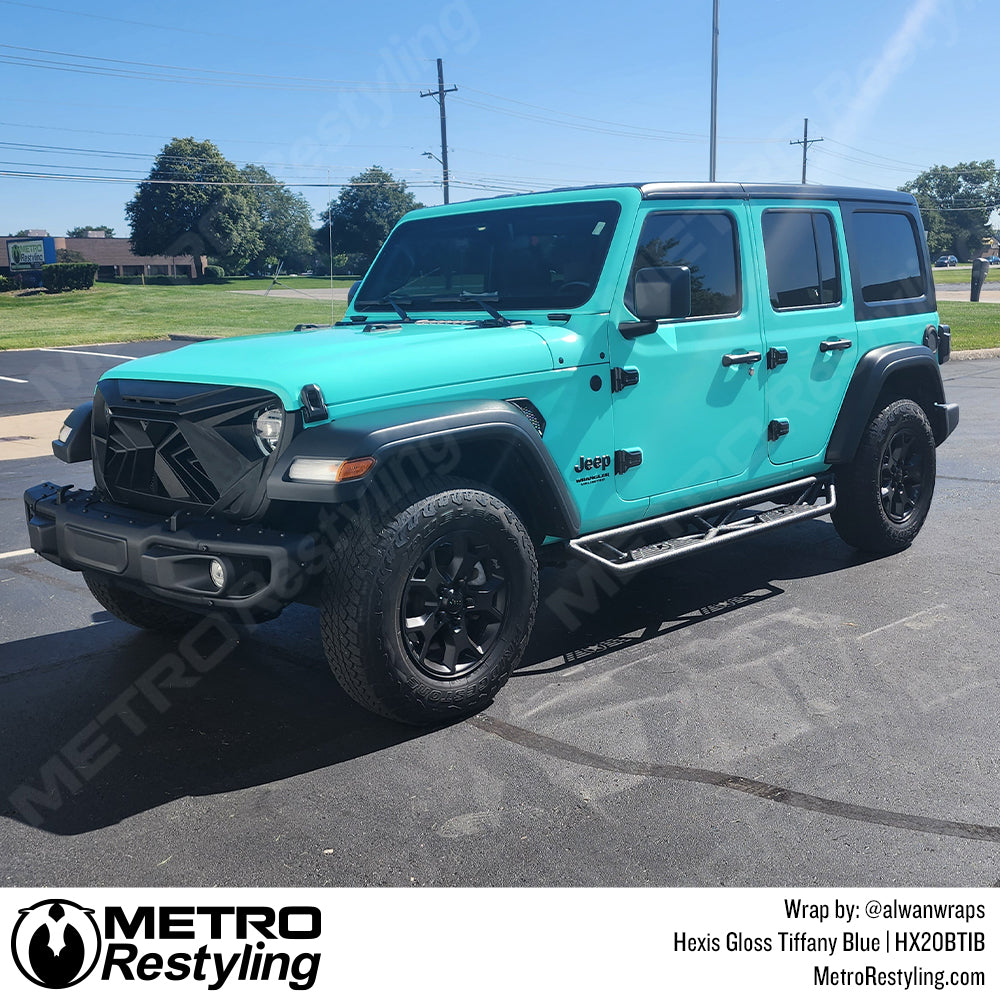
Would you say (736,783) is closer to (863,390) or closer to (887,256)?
(863,390)

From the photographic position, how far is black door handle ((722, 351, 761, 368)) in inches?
199

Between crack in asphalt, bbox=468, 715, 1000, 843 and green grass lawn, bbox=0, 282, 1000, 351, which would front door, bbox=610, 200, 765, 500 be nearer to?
crack in asphalt, bbox=468, 715, 1000, 843

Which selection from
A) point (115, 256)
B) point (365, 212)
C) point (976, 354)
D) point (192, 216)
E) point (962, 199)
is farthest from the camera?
point (962, 199)

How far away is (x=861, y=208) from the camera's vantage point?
6.08 m

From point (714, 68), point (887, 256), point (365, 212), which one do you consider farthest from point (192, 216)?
point (887, 256)

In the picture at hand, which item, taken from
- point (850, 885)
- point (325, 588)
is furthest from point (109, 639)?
point (850, 885)

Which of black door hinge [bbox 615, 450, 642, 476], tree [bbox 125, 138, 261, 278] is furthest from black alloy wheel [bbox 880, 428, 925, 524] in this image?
tree [bbox 125, 138, 261, 278]

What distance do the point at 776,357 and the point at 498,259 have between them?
143cm

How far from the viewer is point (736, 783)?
3582mm

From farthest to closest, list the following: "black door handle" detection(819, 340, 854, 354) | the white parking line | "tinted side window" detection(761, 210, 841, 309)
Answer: the white parking line < "black door handle" detection(819, 340, 854, 354) < "tinted side window" detection(761, 210, 841, 309)

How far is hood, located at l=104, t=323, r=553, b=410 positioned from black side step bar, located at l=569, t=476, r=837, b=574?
833mm

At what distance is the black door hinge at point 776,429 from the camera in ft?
17.6

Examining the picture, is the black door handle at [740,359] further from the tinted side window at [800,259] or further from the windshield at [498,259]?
the windshield at [498,259]
